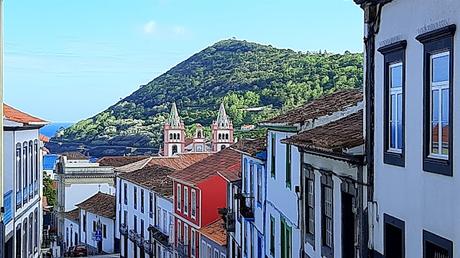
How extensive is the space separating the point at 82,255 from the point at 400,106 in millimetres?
45450

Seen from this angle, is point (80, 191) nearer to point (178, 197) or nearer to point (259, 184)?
point (178, 197)

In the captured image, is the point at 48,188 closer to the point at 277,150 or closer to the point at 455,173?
the point at 277,150

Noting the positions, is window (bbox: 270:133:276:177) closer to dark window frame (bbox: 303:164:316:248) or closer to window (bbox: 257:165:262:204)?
window (bbox: 257:165:262:204)

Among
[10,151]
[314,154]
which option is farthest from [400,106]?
[10,151]

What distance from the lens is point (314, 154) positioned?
15.1m

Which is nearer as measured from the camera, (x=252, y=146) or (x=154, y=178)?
(x=252, y=146)

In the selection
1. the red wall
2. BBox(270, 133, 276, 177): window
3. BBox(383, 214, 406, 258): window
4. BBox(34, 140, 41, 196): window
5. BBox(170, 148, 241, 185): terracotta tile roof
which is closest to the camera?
BBox(383, 214, 406, 258): window

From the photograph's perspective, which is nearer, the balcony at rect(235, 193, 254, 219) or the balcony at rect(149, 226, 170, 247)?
the balcony at rect(235, 193, 254, 219)

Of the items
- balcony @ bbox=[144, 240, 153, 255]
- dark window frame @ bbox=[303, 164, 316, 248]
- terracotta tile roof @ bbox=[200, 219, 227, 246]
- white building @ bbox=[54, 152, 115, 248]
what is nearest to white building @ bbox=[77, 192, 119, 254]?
white building @ bbox=[54, 152, 115, 248]

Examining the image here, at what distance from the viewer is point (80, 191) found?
68.1 metres

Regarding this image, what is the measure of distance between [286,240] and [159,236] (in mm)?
24653

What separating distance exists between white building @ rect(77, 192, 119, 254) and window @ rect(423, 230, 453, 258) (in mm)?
47629

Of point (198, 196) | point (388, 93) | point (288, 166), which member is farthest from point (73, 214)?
point (388, 93)

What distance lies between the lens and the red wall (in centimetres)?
3591
